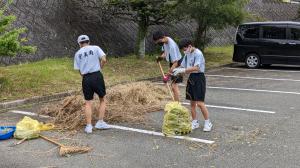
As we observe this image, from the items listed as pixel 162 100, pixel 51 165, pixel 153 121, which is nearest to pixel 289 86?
pixel 162 100

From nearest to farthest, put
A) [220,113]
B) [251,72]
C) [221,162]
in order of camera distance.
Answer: [221,162]
[220,113]
[251,72]

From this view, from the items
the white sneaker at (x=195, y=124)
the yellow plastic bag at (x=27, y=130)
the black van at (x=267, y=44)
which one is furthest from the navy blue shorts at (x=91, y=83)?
the black van at (x=267, y=44)

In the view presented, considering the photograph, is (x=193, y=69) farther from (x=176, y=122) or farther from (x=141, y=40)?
(x=141, y=40)

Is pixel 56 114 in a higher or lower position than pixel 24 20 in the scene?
lower

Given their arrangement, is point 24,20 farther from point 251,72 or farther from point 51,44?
point 251,72

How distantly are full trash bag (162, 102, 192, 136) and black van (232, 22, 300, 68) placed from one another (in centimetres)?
962

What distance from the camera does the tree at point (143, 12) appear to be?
583 inches

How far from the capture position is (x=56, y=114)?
8.51 meters

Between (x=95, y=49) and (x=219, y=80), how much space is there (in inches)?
261

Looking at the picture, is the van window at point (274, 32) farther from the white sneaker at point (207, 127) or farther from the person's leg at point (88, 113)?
the person's leg at point (88, 113)

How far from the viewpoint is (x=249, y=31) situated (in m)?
16.6

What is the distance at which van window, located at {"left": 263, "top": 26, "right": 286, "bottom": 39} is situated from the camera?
16.0 m

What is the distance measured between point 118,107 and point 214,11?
7977 mm

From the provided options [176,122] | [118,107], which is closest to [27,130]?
[118,107]
